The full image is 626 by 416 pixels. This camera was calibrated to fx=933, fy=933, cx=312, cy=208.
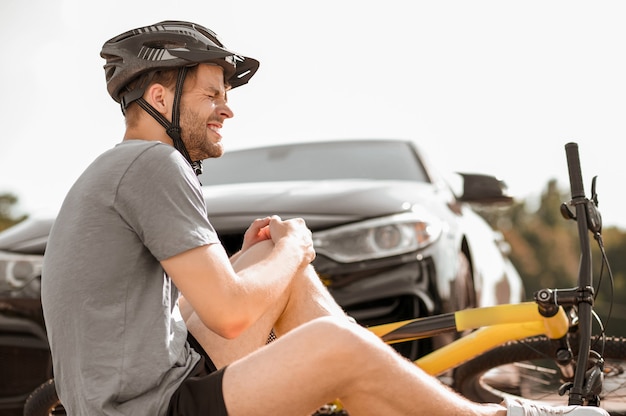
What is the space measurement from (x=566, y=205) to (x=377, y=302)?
118 cm

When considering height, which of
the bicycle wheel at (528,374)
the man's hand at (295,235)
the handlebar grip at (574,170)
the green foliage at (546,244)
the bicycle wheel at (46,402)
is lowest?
Result: the green foliage at (546,244)

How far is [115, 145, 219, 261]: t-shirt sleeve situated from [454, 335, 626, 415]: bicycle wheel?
1.90 metres

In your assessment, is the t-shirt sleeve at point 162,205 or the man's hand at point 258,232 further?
the man's hand at point 258,232

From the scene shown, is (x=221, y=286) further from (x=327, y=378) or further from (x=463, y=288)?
(x=463, y=288)

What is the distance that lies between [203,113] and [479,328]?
1596mm

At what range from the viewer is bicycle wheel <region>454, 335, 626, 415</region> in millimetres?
3879

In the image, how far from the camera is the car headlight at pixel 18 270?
15.5ft

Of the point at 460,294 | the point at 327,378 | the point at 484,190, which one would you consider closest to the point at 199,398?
the point at 327,378

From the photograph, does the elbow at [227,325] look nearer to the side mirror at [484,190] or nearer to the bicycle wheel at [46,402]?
the bicycle wheel at [46,402]

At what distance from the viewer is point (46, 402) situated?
4.02m

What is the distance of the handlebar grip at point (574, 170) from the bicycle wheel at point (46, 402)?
2.30 meters

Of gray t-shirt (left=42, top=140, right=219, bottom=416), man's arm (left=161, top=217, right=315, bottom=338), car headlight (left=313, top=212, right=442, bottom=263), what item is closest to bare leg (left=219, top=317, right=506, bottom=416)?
man's arm (left=161, top=217, right=315, bottom=338)

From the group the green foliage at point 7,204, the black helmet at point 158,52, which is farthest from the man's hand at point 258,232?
the green foliage at point 7,204

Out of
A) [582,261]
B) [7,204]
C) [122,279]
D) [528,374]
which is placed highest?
[122,279]
